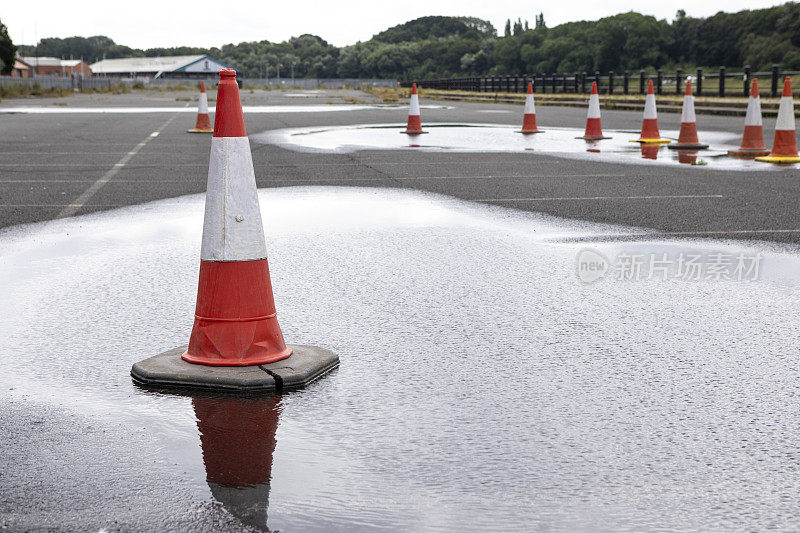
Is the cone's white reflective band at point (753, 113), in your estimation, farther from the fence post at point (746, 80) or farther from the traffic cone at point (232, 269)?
the fence post at point (746, 80)

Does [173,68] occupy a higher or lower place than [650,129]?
higher

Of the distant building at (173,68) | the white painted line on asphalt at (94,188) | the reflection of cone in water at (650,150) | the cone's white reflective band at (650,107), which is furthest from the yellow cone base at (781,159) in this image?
the distant building at (173,68)

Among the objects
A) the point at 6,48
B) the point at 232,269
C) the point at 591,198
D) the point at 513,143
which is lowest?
the point at 513,143

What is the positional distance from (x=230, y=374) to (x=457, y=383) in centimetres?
86

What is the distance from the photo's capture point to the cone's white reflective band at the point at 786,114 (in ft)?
41.1

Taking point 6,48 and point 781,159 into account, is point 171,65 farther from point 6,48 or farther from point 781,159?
point 781,159

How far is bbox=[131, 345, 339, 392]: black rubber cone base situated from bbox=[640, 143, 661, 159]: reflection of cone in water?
35.0ft

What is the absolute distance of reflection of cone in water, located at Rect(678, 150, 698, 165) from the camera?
13.0m

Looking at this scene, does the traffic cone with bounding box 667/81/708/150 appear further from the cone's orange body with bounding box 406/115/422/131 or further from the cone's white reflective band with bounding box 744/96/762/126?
the cone's orange body with bounding box 406/115/422/131

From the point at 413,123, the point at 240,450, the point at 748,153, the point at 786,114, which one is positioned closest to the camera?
the point at 240,450

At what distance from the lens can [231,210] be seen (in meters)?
4.36

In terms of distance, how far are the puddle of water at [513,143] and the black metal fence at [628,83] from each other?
230cm

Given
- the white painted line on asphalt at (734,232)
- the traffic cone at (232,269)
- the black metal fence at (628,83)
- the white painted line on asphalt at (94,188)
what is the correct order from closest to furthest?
1. the traffic cone at (232,269)
2. the white painted line on asphalt at (734,232)
3. the white painted line on asphalt at (94,188)
4. the black metal fence at (628,83)

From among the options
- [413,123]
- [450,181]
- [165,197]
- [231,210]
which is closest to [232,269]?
[231,210]
